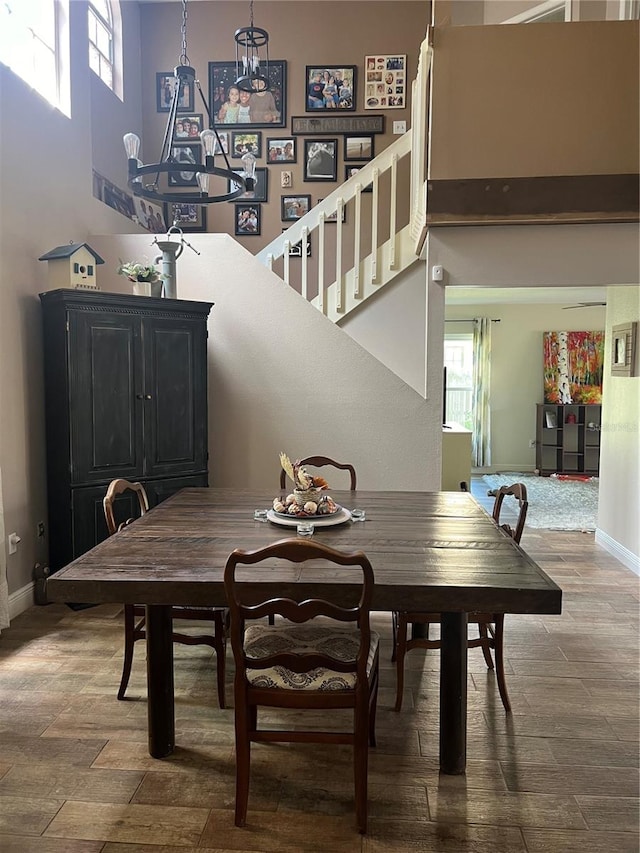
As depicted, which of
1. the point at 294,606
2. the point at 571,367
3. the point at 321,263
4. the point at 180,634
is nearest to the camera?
the point at 294,606

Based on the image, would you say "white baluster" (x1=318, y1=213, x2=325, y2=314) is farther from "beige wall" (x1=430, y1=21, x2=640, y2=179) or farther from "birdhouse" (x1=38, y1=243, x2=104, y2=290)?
"birdhouse" (x1=38, y1=243, x2=104, y2=290)

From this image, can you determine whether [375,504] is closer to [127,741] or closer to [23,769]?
[127,741]

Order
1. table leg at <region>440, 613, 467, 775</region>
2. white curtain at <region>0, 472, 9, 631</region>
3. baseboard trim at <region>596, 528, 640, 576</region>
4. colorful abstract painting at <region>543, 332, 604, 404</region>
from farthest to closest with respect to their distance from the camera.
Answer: colorful abstract painting at <region>543, 332, 604, 404</region> < baseboard trim at <region>596, 528, 640, 576</region> < white curtain at <region>0, 472, 9, 631</region> < table leg at <region>440, 613, 467, 775</region>

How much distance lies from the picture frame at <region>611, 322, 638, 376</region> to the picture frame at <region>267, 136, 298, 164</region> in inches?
139

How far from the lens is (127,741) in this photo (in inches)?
97.8

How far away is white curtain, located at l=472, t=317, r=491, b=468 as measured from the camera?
9781 millimetres

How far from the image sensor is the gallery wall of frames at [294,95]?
6.36 metres

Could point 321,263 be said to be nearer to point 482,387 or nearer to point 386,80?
point 386,80

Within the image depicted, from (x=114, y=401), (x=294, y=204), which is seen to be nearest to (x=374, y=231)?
(x=294, y=204)

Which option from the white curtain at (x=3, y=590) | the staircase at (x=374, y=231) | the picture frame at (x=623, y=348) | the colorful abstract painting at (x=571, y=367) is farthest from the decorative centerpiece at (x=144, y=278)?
the colorful abstract painting at (x=571, y=367)

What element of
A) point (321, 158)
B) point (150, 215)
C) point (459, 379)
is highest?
point (321, 158)

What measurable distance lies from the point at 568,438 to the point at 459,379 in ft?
6.05

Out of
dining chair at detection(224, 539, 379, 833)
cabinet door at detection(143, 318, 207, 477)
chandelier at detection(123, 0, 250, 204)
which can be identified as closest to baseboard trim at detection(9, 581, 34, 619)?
cabinet door at detection(143, 318, 207, 477)

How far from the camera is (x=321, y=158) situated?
257 inches
